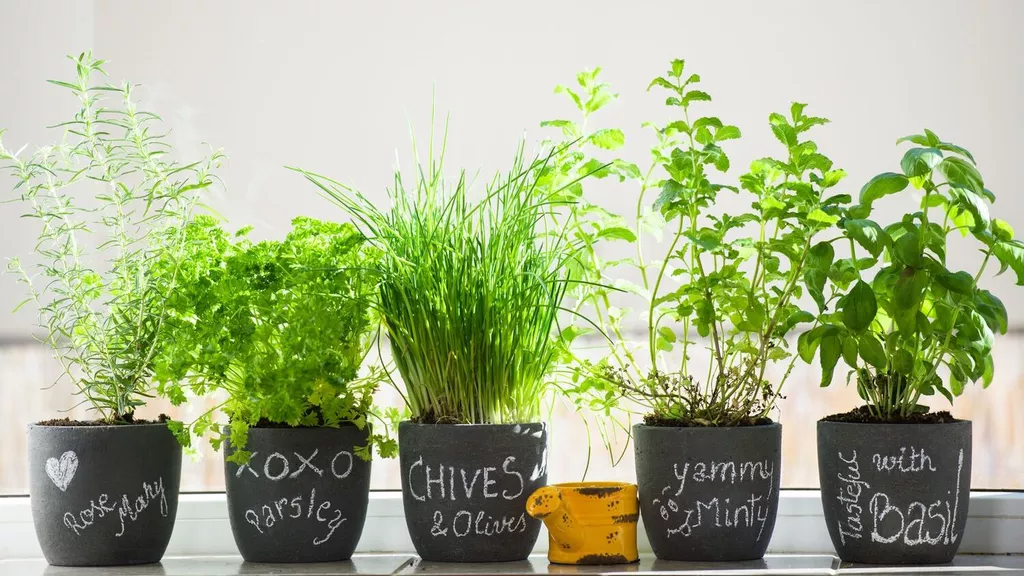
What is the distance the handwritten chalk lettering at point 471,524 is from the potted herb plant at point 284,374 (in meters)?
0.12

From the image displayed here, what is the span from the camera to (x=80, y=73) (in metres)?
1.25

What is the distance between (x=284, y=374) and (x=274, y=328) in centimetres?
7

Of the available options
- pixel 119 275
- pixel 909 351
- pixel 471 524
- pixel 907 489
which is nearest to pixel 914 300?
pixel 909 351

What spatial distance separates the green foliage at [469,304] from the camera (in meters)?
1.22

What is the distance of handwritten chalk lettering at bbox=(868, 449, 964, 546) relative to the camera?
118 cm

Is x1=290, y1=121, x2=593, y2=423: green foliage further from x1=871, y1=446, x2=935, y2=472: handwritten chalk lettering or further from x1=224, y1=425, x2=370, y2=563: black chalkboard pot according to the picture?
x1=871, y1=446, x2=935, y2=472: handwritten chalk lettering

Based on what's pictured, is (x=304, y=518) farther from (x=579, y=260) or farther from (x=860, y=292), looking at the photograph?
(x=860, y=292)

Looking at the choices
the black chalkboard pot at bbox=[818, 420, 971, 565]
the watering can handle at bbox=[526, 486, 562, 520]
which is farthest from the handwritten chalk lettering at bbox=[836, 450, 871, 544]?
the watering can handle at bbox=[526, 486, 562, 520]

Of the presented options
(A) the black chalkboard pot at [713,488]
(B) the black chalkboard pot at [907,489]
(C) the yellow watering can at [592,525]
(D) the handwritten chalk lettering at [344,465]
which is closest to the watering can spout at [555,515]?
(C) the yellow watering can at [592,525]

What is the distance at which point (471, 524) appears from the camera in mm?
1195

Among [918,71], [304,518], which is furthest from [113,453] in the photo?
[918,71]

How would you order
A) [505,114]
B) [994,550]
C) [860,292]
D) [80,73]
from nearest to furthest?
1. [860,292]
2. [80,73]
3. [994,550]
4. [505,114]

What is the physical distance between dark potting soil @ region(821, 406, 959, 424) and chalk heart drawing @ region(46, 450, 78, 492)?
3.07ft

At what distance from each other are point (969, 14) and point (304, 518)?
3.81 feet
